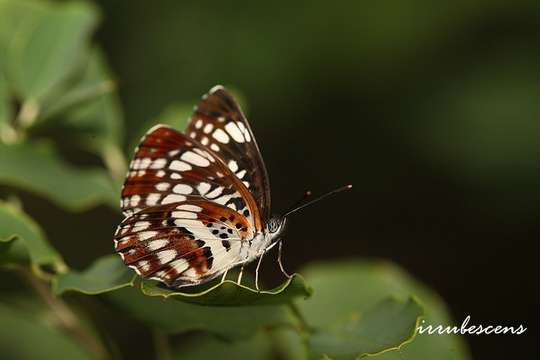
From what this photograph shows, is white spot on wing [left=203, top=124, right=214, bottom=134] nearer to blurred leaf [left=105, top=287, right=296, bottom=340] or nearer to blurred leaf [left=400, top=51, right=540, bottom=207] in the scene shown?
blurred leaf [left=105, top=287, right=296, bottom=340]

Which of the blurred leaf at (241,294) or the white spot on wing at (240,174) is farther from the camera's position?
the white spot on wing at (240,174)

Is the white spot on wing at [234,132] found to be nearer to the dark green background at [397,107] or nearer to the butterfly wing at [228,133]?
the butterfly wing at [228,133]

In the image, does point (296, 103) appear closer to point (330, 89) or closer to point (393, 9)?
point (330, 89)

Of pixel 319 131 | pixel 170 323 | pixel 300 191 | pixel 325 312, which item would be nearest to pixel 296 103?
pixel 319 131

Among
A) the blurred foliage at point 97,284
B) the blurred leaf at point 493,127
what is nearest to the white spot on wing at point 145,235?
the blurred foliage at point 97,284

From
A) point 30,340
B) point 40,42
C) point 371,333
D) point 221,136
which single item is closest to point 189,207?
point 221,136

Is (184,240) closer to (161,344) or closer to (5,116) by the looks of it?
(161,344)

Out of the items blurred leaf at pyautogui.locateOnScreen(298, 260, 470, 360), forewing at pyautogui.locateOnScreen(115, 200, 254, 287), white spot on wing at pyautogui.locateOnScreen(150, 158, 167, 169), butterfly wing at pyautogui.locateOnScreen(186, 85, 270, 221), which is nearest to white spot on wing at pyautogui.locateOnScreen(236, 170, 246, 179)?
butterfly wing at pyautogui.locateOnScreen(186, 85, 270, 221)
